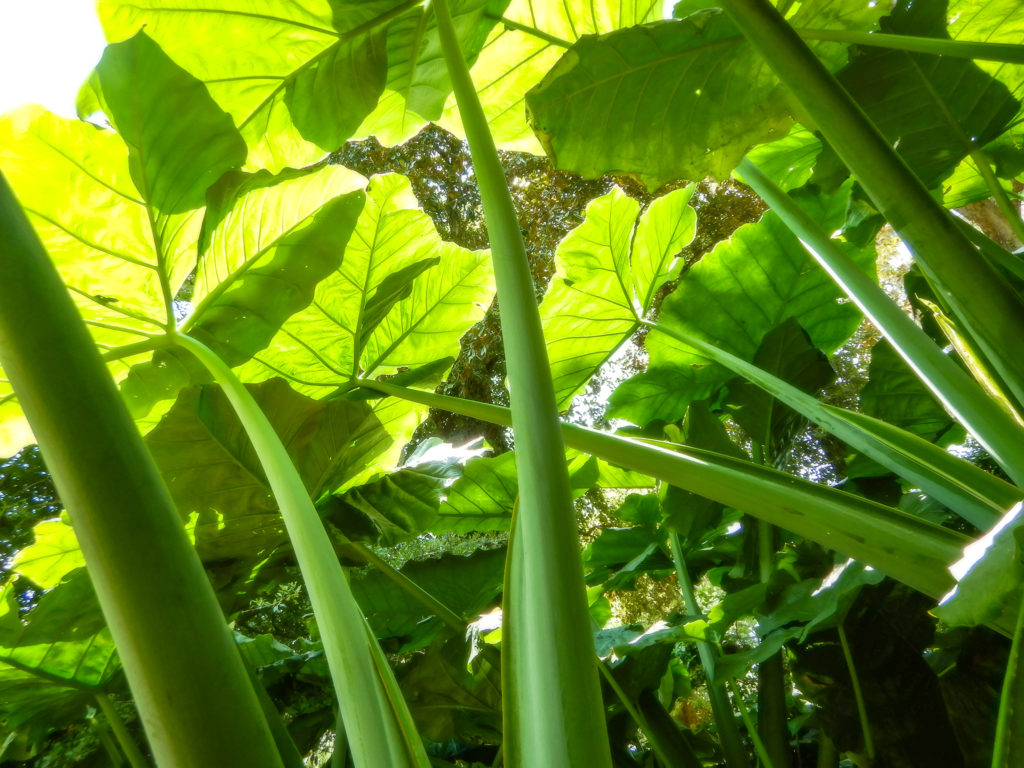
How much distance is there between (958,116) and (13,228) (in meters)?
1.38

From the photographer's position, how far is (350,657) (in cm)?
48

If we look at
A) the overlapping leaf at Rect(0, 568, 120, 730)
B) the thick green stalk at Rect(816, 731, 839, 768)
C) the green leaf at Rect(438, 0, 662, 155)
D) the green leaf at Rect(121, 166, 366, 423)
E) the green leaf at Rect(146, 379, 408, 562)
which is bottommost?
the thick green stalk at Rect(816, 731, 839, 768)

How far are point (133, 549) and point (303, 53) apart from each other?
1205 mm

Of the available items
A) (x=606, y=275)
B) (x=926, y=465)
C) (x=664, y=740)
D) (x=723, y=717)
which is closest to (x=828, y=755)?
(x=723, y=717)

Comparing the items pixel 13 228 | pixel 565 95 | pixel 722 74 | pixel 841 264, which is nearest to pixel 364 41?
pixel 565 95

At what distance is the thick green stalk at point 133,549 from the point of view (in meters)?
0.28

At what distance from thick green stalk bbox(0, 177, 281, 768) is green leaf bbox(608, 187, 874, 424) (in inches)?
55.4

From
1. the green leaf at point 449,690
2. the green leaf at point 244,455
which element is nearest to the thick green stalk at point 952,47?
the green leaf at point 244,455

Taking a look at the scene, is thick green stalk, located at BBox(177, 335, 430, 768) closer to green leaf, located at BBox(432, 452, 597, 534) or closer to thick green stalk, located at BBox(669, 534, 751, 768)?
thick green stalk, located at BBox(669, 534, 751, 768)

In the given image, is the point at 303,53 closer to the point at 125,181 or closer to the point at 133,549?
the point at 125,181

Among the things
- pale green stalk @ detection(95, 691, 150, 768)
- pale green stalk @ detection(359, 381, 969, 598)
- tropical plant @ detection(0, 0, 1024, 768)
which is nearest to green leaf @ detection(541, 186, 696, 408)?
tropical plant @ detection(0, 0, 1024, 768)

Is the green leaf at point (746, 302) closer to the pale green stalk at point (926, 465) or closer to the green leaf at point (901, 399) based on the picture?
the green leaf at point (901, 399)

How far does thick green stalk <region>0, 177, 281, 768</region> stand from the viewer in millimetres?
278

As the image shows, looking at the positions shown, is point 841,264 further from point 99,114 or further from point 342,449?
point 99,114
